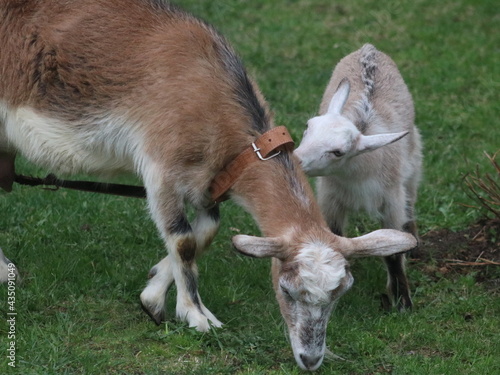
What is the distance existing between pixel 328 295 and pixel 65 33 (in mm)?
2283

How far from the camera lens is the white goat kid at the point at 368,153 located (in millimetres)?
6336

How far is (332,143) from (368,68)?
1.29 m

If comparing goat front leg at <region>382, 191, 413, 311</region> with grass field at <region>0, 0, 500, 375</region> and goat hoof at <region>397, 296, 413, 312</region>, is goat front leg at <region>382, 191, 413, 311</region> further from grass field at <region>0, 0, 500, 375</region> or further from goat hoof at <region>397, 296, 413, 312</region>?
grass field at <region>0, 0, 500, 375</region>

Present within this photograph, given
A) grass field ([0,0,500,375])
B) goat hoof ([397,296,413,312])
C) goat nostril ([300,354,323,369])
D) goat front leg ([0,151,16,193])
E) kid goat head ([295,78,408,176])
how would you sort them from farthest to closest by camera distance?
goat hoof ([397,296,413,312]) < goat front leg ([0,151,16,193]) < kid goat head ([295,78,408,176]) < grass field ([0,0,500,375]) < goat nostril ([300,354,323,369])

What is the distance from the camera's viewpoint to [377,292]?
22.6 feet

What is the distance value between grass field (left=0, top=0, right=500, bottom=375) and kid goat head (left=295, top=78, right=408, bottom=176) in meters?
0.93

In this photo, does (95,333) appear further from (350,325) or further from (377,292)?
(377,292)

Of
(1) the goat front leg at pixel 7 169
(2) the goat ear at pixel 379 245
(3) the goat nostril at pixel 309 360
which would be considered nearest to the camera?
(3) the goat nostril at pixel 309 360

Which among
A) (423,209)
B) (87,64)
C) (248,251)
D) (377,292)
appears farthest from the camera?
(423,209)

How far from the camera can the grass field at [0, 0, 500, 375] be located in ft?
17.9

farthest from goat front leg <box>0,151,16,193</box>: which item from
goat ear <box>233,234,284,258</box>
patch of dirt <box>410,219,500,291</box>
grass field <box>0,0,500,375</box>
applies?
patch of dirt <box>410,219,500,291</box>

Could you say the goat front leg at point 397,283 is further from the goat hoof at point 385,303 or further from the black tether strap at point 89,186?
the black tether strap at point 89,186

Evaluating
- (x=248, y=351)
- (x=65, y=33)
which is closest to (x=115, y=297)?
(x=248, y=351)

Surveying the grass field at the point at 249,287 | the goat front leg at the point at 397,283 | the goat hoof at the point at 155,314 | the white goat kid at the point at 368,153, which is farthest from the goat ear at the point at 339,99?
the goat hoof at the point at 155,314
